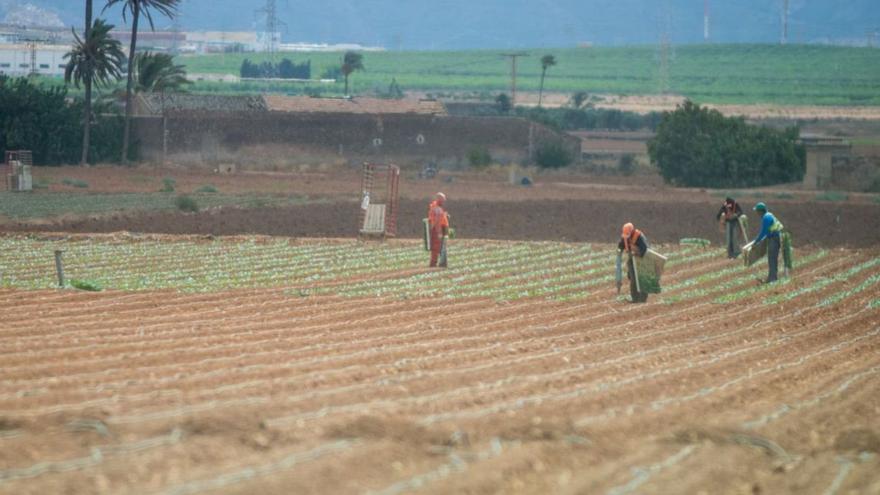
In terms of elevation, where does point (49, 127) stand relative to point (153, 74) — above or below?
below

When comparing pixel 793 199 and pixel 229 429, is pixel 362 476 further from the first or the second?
pixel 793 199

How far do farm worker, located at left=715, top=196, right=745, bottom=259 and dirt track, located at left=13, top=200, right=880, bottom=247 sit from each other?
6.38m

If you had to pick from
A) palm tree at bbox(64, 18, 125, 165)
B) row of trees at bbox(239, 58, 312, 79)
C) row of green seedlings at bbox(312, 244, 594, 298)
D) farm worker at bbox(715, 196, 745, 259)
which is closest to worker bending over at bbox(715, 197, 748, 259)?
farm worker at bbox(715, 196, 745, 259)

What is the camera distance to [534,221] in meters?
40.1

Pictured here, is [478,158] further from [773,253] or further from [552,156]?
[773,253]

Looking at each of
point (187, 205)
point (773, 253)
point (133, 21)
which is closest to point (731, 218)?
point (773, 253)

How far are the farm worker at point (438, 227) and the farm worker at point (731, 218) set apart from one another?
4.94 metres

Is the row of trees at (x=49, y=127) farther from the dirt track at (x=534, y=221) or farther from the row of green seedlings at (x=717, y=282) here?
the row of green seedlings at (x=717, y=282)

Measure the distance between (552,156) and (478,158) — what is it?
4222mm

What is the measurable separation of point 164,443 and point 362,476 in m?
1.55

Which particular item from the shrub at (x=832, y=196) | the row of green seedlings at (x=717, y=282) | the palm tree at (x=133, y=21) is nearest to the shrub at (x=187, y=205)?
the row of green seedlings at (x=717, y=282)

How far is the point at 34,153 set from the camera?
6166 centimetres

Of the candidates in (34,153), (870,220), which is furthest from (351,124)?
(870,220)

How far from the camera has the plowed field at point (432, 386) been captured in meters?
9.75
